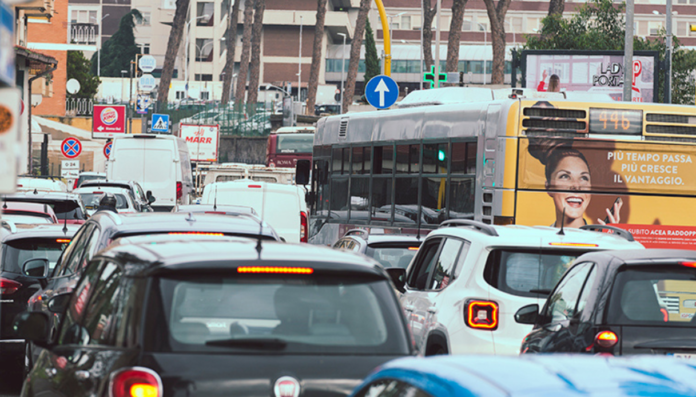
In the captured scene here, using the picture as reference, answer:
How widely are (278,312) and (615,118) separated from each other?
33.3 ft

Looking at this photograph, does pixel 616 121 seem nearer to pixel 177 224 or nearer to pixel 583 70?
pixel 177 224

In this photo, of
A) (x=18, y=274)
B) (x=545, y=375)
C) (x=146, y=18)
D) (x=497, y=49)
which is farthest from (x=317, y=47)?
(x=146, y=18)

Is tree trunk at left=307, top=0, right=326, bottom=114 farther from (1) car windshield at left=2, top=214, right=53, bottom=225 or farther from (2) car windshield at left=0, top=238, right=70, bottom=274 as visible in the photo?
(2) car windshield at left=0, top=238, right=70, bottom=274

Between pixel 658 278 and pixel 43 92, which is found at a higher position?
pixel 43 92

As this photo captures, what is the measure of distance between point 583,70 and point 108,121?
2444 centimetres

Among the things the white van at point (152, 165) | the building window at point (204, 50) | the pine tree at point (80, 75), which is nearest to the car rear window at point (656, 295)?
the white van at point (152, 165)

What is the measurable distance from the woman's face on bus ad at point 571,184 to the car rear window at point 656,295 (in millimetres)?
7175

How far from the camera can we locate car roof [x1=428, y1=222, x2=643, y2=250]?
838cm

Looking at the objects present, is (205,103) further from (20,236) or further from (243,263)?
(243,263)

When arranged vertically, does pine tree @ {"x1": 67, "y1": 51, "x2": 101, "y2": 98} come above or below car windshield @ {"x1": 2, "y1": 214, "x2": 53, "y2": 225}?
above

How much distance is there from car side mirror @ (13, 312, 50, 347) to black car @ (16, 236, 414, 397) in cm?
52

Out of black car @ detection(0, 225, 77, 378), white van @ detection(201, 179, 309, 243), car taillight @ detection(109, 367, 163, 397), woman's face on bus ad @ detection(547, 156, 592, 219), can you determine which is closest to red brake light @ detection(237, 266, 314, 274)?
car taillight @ detection(109, 367, 163, 397)

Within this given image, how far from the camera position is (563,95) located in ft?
50.7

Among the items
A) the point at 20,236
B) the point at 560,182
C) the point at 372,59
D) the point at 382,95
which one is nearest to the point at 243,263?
the point at 20,236
